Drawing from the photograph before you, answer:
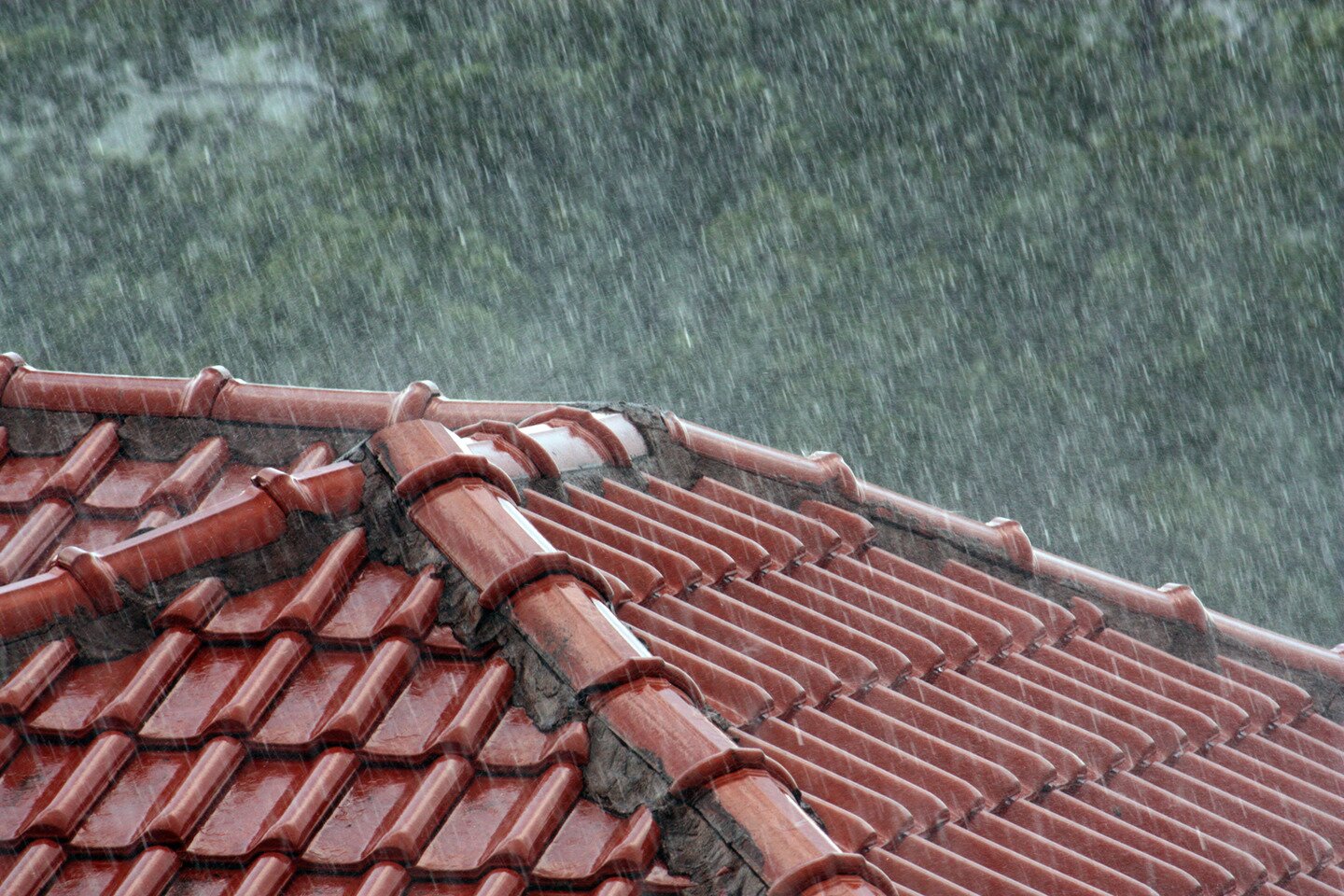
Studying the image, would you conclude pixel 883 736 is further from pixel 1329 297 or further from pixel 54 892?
pixel 1329 297

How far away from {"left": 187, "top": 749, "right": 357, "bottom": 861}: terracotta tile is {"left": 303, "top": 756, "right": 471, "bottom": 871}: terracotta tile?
0.08 ft

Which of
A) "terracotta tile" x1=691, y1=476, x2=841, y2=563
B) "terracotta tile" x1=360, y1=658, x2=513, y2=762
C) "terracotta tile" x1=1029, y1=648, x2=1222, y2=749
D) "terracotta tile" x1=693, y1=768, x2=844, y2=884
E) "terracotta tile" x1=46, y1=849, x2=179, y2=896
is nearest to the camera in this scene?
"terracotta tile" x1=693, y1=768, x2=844, y2=884

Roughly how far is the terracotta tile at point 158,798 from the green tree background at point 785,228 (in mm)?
15866

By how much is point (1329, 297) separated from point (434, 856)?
1856cm

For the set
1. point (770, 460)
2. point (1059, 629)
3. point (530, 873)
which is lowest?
point (1059, 629)

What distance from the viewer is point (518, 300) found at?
1920cm

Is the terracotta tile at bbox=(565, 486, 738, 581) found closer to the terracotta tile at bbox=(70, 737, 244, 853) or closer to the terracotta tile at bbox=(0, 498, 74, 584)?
the terracotta tile at bbox=(70, 737, 244, 853)

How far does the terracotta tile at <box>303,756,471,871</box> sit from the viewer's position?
7.17 feet

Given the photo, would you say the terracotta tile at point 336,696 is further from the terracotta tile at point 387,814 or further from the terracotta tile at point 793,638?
the terracotta tile at point 793,638

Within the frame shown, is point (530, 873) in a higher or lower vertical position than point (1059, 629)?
higher

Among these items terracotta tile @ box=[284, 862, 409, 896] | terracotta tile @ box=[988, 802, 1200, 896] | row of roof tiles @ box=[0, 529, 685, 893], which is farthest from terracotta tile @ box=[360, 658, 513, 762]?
terracotta tile @ box=[988, 802, 1200, 896]

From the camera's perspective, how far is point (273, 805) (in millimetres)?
2287

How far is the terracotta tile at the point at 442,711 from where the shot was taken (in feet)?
7.60

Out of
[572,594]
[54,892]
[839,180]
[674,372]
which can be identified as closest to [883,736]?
[572,594]
